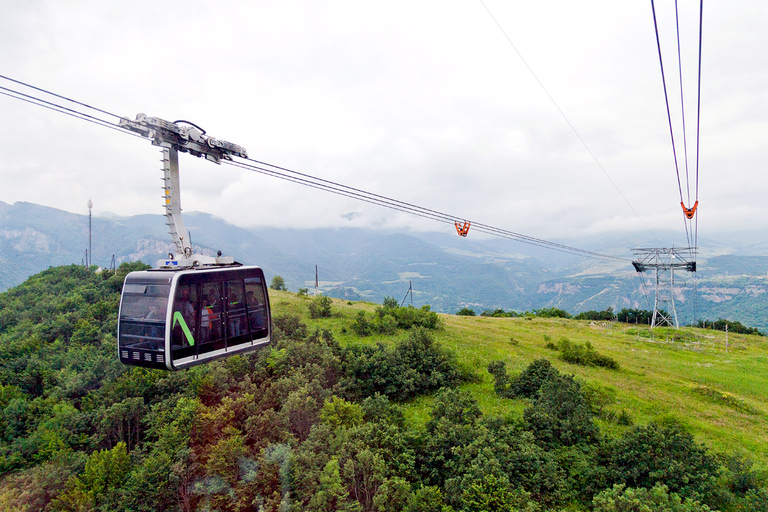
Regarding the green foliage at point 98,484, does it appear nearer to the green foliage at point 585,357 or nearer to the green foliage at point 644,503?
the green foliage at point 644,503

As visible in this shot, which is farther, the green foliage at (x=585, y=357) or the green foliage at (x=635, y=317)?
the green foliage at (x=635, y=317)

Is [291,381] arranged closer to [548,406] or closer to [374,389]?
[374,389]

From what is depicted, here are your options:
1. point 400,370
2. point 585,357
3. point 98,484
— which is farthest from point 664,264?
point 98,484

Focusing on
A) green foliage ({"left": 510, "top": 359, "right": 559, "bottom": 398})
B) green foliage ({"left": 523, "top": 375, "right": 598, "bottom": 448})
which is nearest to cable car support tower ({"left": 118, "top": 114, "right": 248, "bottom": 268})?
green foliage ({"left": 523, "top": 375, "right": 598, "bottom": 448})

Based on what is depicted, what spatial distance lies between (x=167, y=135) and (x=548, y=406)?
77.8 ft

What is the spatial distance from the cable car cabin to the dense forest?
7.30 metres

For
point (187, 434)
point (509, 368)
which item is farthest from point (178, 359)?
point (509, 368)

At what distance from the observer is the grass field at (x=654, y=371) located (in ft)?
73.4

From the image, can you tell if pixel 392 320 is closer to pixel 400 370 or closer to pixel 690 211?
pixel 400 370

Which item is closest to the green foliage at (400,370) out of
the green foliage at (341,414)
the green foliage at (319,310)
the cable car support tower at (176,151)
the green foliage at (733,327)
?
the green foliage at (341,414)

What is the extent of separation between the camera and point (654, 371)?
1300 inches

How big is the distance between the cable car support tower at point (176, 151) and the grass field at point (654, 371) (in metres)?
18.8

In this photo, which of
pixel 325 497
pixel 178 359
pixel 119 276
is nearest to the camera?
pixel 178 359

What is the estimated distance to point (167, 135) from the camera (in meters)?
10.5
